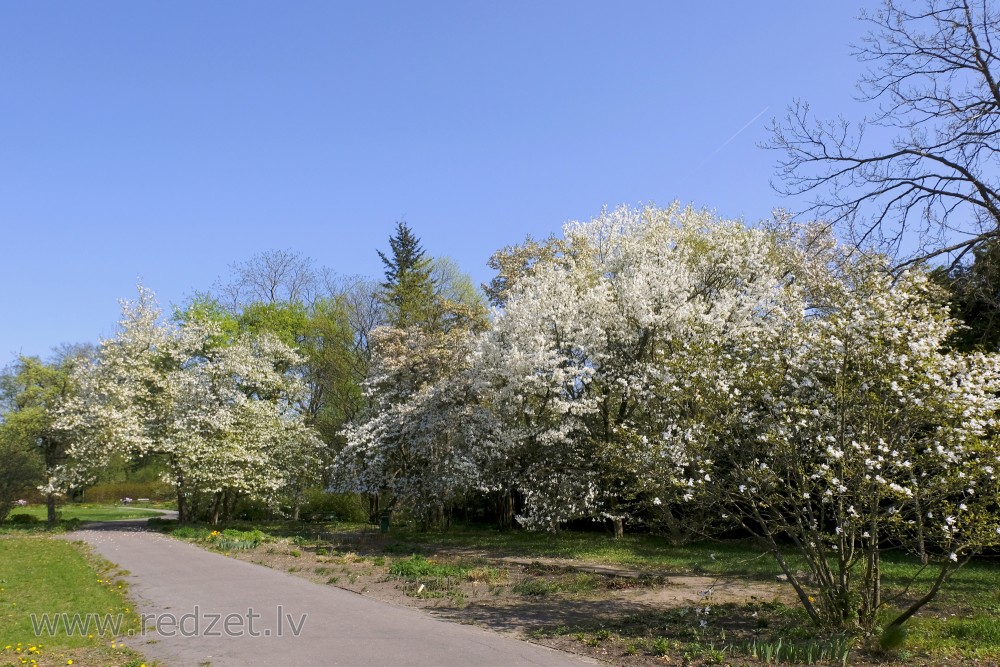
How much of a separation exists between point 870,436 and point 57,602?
497 inches

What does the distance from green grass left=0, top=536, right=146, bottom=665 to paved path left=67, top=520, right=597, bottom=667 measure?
1.16ft

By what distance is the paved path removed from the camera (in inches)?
287

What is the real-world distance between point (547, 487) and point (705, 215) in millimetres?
10843

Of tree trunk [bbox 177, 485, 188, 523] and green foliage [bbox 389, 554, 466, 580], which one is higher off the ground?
green foliage [bbox 389, 554, 466, 580]

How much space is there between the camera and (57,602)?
1081 cm

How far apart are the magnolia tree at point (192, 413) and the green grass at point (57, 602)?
21.3ft

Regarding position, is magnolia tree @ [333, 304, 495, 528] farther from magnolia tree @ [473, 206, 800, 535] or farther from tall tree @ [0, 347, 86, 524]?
tall tree @ [0, 347, 86, 524]

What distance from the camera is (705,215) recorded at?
22.3 meters

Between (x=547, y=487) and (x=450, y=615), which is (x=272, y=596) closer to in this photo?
(x=450, y=615)

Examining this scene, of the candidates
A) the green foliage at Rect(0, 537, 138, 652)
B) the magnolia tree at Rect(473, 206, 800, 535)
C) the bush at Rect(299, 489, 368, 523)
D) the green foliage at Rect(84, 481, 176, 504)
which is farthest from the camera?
the green foliage at Rect(84, 481, 176, 504)

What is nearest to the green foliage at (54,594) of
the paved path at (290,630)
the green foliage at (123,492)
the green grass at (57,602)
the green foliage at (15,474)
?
the green grass at (57,602)

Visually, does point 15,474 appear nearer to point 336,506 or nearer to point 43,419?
point 43,419

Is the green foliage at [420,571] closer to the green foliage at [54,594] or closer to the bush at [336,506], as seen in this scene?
the green foliage at [54,594]

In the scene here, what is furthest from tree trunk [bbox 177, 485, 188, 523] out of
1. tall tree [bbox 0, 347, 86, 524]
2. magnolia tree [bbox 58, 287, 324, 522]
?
tall tree [bbox 0, 347, 86, 524]
